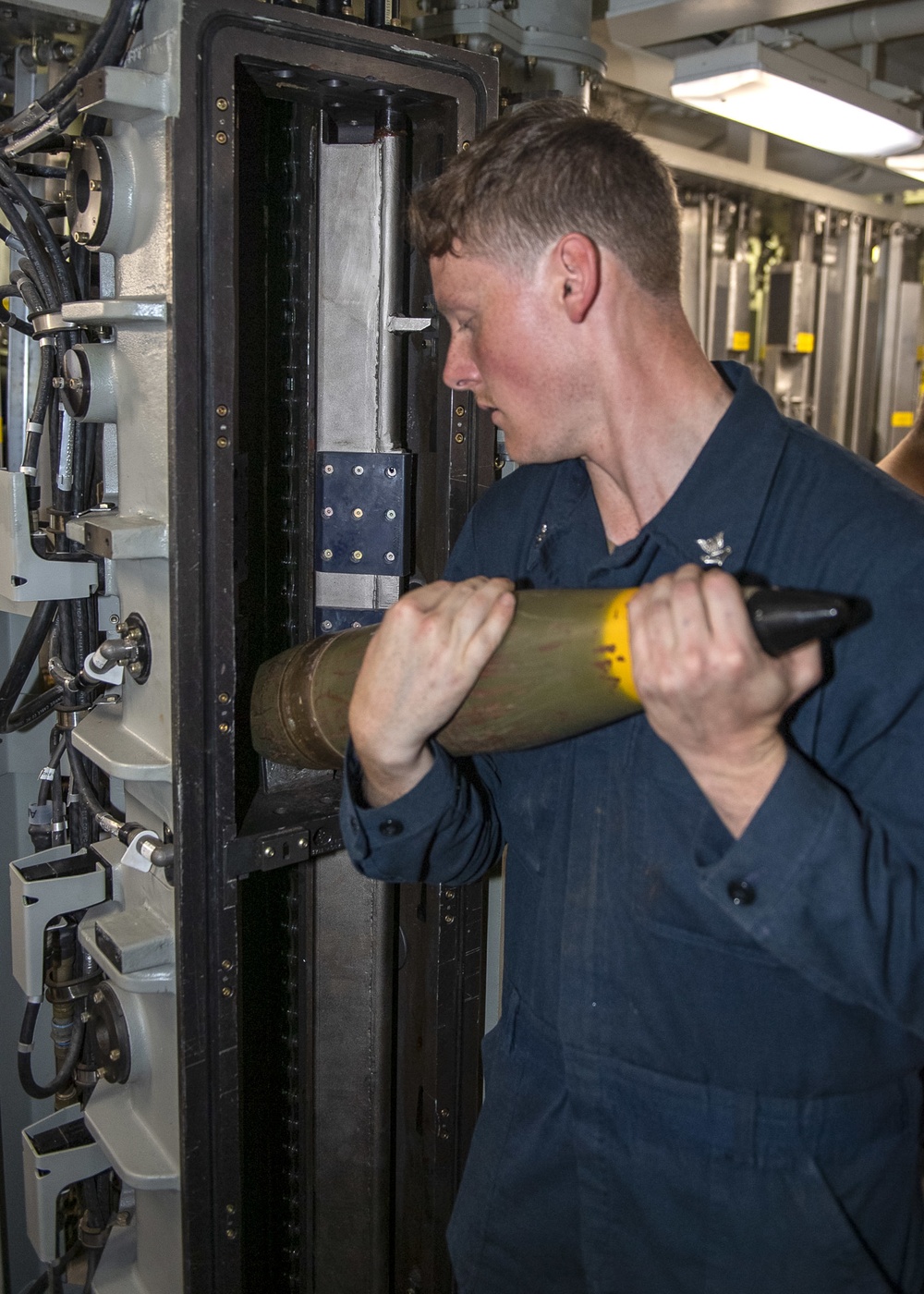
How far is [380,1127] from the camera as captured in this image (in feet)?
6.84

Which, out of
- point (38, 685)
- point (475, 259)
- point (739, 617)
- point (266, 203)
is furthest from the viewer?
point (38, 685)

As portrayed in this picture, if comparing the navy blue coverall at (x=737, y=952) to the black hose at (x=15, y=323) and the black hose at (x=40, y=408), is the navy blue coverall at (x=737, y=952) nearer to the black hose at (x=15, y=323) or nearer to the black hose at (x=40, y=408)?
the black hose at (x=40, y=408)

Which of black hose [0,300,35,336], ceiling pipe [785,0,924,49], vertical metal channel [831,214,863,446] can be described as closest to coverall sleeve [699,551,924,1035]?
black hose [0,300,35,336]

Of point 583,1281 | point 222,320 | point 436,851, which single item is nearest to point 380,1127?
point 583,1281

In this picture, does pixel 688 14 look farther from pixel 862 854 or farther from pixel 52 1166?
pixel 52 1166

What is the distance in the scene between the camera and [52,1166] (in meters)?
2.16

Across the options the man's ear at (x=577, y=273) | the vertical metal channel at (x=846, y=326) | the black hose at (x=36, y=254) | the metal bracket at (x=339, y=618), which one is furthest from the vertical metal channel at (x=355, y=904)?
the vertical metal channel at (x=846, y=326)

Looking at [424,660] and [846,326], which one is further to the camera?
[846,326]

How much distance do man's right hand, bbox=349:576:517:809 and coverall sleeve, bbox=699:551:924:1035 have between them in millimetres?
341

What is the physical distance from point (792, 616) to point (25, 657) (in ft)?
5.64

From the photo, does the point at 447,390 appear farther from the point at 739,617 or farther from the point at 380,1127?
the point at 380,1127

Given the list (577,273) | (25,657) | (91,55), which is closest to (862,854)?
(577,273)

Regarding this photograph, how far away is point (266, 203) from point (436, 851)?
1.10 meters

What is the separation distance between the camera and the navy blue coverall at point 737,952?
1.07 metres
